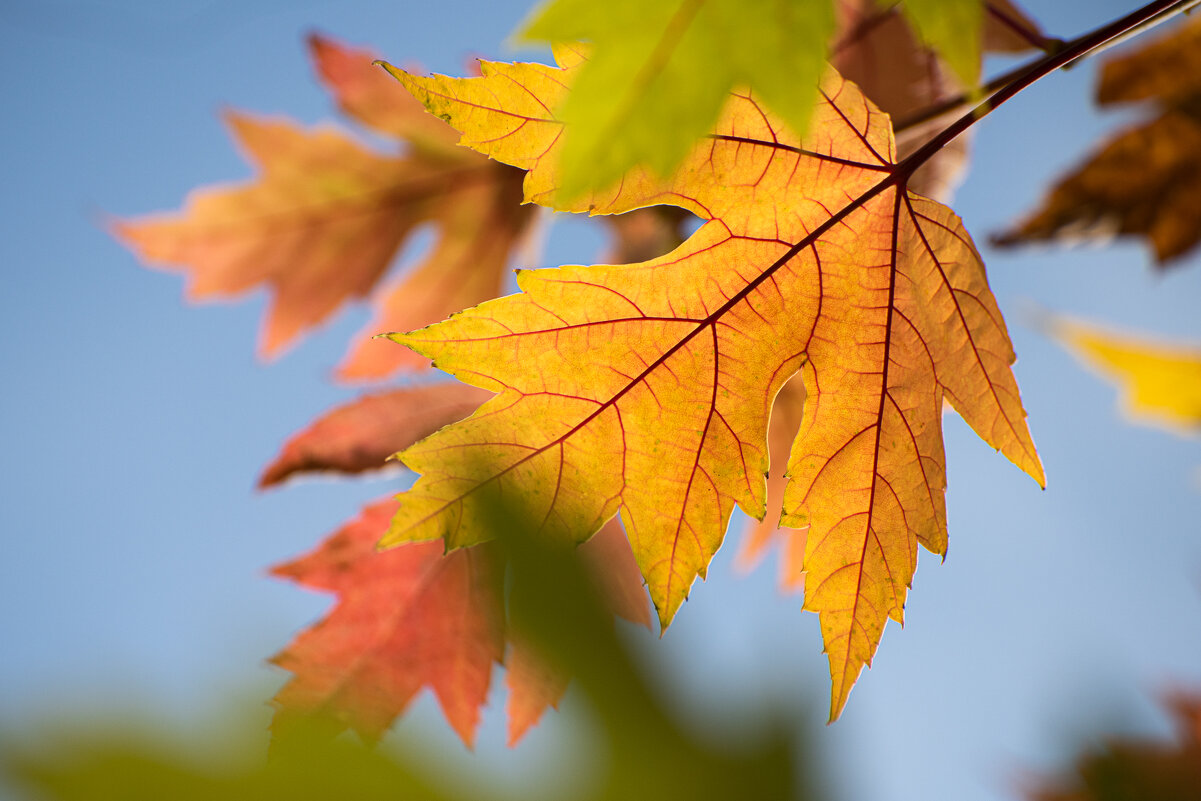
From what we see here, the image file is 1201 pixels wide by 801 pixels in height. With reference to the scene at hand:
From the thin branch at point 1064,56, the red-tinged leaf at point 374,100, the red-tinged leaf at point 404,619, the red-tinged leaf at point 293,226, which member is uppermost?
the red-tinged leaf at point 374,100

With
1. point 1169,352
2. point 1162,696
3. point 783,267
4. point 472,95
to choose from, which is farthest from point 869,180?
point 1162,696

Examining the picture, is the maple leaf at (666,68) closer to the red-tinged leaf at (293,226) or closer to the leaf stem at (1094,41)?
the leaf stem at (1094,41)

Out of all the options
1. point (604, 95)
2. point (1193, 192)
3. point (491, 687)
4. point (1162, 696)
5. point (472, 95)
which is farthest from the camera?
point (1162, 696)

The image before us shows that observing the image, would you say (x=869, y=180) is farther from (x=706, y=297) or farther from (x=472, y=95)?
(x=472, y=95)

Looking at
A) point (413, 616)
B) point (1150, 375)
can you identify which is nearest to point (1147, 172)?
point (1150, 375)

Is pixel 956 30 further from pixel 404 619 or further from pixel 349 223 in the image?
pixel 349 223

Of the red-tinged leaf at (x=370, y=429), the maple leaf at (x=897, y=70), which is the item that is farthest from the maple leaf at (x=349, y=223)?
the maple leaf at (x=897, y=70)
